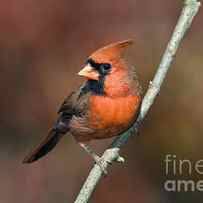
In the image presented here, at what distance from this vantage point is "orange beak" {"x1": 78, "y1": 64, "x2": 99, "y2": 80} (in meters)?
5.05

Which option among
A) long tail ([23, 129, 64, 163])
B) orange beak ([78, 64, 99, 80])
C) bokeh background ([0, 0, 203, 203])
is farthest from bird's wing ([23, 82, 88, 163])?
bokeh background ([0, 0, 203, 203])

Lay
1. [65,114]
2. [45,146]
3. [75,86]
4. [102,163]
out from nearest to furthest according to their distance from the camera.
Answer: [102,163] < [65,114] < [45,146] < [75,86]

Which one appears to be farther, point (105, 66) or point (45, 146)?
point (45, 146)

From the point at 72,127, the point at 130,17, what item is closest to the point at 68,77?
the point at 130,17

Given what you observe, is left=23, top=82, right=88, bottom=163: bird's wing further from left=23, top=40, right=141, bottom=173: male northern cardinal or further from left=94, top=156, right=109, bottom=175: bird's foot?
left=94, top=156, right=109, bottom=175: bird's foot

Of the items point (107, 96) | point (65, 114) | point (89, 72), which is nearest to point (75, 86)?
point (65, 114)

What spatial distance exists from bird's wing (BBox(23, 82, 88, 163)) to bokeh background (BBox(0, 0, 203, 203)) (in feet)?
7.74

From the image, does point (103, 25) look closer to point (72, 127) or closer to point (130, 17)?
point (130, 17)

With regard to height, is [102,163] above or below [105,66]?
below

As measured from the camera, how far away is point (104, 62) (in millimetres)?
5012

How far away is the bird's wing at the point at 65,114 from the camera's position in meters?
5.44

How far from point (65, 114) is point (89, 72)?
637 mm

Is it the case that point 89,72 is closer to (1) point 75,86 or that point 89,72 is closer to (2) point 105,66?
(2) point 105,66

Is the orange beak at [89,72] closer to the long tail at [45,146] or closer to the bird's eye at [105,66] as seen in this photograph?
the bird's eye at [105,66]
